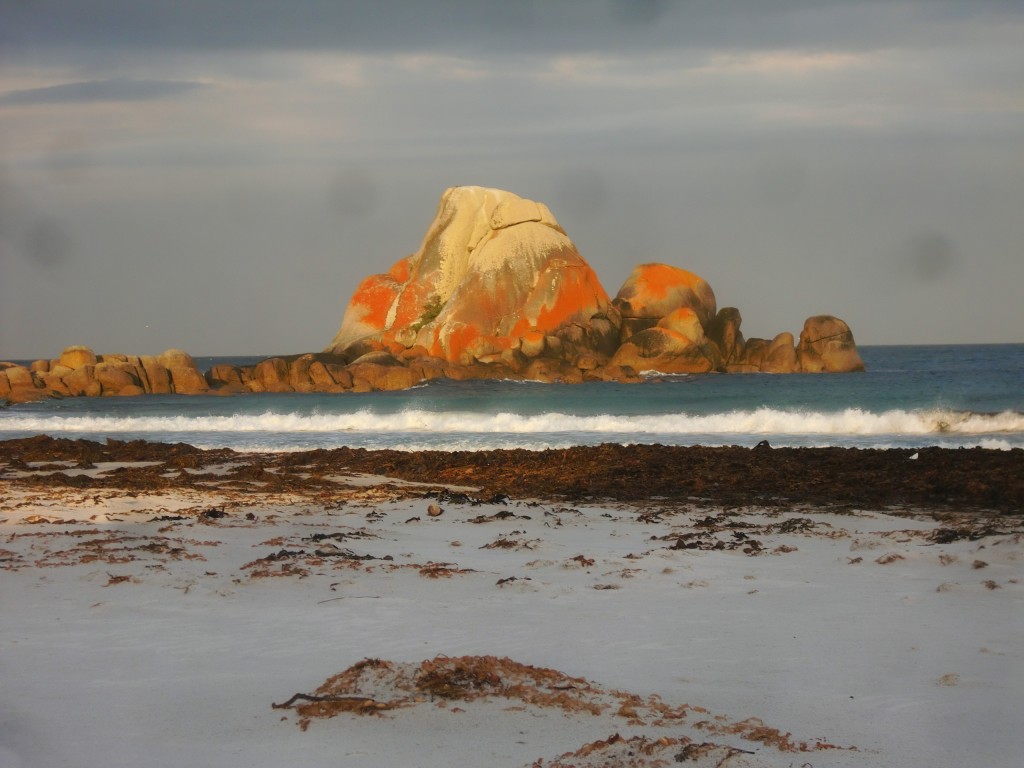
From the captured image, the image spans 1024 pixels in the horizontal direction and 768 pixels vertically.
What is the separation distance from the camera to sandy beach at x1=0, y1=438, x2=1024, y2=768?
3840mm

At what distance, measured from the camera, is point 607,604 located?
→ 20.1ft

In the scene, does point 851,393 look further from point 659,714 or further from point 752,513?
point 659,714

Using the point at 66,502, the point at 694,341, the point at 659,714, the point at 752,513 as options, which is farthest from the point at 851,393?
the point at 659,714

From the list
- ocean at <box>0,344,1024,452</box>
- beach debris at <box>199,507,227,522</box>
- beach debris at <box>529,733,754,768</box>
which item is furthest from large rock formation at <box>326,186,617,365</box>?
beach debris at <box>529,733,754,768</box>

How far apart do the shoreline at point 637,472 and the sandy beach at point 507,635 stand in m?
0.90

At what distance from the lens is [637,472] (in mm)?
14453

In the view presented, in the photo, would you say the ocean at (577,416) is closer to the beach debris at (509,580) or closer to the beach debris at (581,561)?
the beach debris at (581,561)

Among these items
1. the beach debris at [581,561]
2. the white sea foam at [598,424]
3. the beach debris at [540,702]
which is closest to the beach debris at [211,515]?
the beach debris at [581,561]

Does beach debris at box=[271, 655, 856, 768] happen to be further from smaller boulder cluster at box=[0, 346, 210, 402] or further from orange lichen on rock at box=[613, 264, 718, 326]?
orange lichen on rock at box=[613, 264, 718, 326]

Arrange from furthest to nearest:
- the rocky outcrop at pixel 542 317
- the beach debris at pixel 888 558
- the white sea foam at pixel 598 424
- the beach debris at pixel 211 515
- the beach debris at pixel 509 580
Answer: the rocky outcrop at pixel 542 317 → the white sea foam at pixel 598 424 → the beach debris at pixel 211 515 → the beach debris at pixel 888 558 → the beach debris at pixel 509 580

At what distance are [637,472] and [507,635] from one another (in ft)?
30.4

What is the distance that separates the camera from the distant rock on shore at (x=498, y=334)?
186 feet

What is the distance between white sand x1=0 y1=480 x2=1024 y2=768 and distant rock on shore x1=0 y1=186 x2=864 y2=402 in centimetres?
4970

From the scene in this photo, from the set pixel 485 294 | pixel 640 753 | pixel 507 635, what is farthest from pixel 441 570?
pixel 485 294
